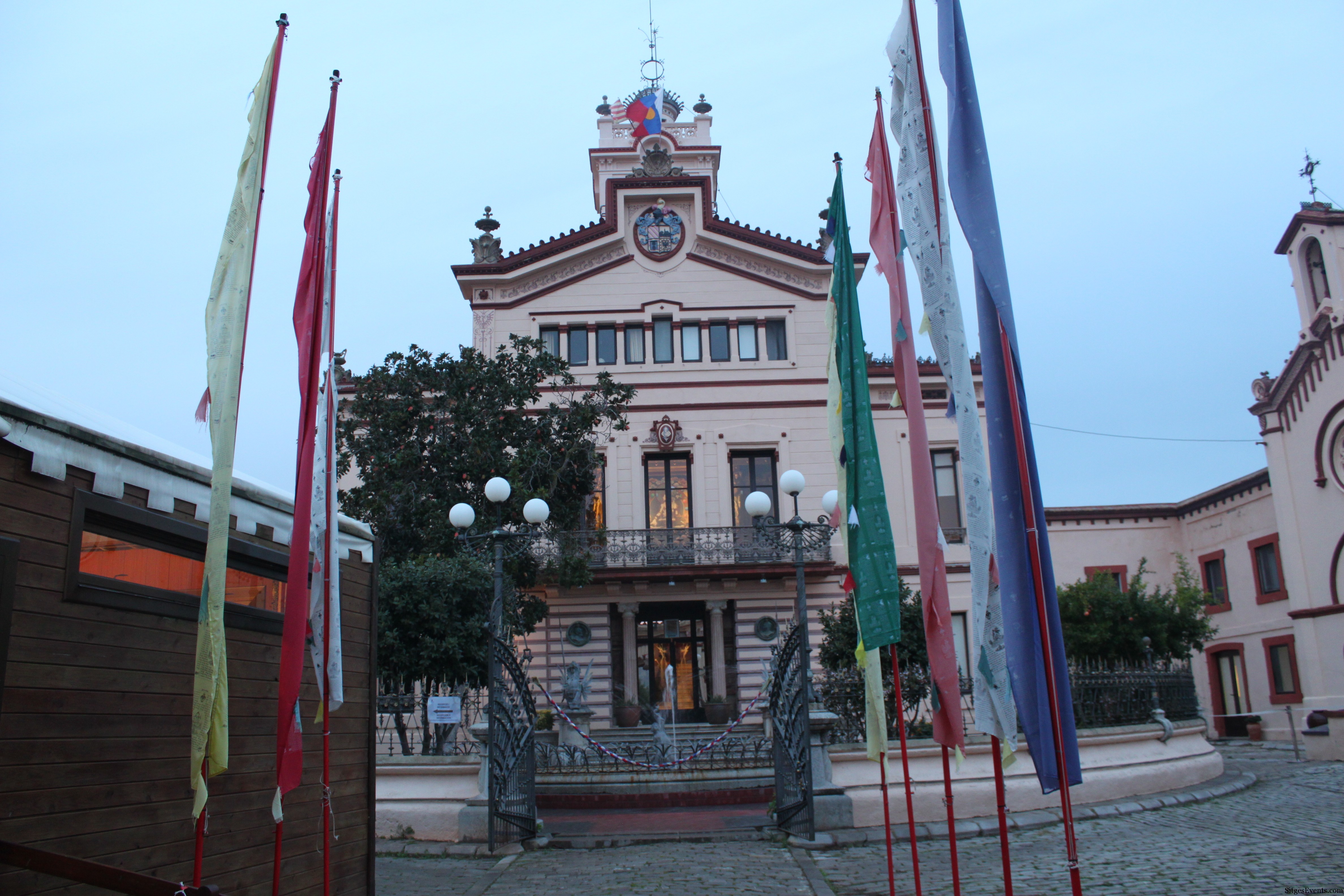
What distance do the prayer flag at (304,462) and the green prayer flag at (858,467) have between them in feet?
12.2

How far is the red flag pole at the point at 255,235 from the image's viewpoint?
4.77 meters

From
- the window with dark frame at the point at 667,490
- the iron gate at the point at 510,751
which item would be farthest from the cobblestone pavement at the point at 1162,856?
the window with dark frame at the point at 667,490

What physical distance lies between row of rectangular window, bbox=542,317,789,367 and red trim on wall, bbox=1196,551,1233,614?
50.5ft

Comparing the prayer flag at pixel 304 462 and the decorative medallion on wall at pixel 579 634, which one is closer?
the prayer flag at pixel 304 462

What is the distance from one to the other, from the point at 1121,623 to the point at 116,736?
20777mm

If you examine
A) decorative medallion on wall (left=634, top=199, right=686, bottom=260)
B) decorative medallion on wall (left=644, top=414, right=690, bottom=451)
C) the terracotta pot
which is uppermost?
decorative medallion on wall (left=634, top=199, right=686, bottom=260)

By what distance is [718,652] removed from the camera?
2330 cm

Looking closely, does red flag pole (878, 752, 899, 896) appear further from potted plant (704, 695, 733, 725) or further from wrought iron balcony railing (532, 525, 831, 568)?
wrought iron balcony railing (532, 525, 831, 568)

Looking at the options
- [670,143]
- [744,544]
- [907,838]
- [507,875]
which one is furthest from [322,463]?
[670,143]

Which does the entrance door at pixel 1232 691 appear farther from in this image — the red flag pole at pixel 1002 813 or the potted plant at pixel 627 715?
the red flag pole at pixel 1002 813

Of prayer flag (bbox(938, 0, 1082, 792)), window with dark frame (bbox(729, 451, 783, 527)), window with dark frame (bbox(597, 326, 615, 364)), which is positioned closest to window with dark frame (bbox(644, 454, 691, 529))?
window with dark frame (bbox(729, 451, 783, 527))

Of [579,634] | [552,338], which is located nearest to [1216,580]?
[579,634]

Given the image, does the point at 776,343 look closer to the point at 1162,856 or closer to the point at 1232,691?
the point at 1232,691

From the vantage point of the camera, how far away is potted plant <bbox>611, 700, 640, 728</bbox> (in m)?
21.8
